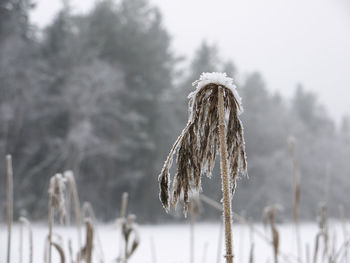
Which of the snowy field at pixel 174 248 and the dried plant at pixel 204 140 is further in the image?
the snowy field at pixel 174 248

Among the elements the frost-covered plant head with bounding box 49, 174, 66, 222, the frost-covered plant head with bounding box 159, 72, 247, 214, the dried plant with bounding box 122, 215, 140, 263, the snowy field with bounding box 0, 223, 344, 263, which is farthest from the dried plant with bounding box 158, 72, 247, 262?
the snowy field with bounding box 0, 223, 344, 263

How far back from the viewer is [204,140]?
0.46m

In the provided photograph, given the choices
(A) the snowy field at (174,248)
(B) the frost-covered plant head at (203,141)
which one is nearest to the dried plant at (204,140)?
(B) the frost-covered plant head at (203,141)

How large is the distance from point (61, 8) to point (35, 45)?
2.52 metres

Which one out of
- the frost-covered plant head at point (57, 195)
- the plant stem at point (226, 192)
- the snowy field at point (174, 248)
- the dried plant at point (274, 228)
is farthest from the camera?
the snowy field at point (174, 248)

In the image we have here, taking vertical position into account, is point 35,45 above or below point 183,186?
above

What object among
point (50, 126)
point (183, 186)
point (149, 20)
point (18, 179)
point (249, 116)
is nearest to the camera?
point (183, 186)

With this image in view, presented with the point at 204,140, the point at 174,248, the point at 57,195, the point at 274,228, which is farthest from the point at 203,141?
the point at 174,248

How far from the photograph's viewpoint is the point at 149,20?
69.6 ft

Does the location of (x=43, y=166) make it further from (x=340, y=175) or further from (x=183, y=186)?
(x=340, y=175)

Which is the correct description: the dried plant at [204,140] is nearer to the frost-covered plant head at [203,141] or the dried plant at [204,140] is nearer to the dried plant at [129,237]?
the frost-covered plant head at [203,141]

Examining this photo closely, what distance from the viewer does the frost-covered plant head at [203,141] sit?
0.44m

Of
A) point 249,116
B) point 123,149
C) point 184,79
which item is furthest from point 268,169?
point 123,149

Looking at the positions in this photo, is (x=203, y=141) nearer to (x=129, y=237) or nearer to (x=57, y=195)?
(x=129, y=237)
